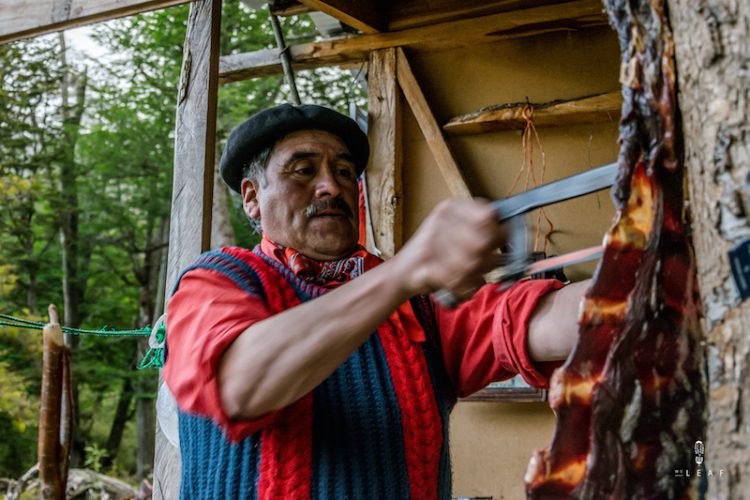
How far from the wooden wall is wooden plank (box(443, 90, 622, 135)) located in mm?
78

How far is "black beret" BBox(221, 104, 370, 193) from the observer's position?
81.2 inches

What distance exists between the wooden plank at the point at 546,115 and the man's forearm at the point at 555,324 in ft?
6.43

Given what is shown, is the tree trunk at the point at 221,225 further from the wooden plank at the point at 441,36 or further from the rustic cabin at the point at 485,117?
the rustic cabin at the point at 485,117

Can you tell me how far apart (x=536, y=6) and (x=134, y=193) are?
1227 centimetres

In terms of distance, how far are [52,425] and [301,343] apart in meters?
1.02

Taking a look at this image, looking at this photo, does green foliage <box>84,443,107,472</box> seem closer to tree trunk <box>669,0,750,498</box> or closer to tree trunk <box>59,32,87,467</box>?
tree trunk <box>59,32,87,467</box>

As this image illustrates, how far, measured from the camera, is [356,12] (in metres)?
3.56

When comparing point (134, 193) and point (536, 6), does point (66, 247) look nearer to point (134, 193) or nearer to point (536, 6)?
point (134, 193)

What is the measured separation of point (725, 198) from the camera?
0.99 meters

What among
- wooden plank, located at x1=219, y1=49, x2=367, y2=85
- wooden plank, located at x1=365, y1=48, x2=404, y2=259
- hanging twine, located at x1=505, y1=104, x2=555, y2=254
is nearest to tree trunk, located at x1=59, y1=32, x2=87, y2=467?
wooden plank, located at x1=219, y1=49, x2=367, y2=85

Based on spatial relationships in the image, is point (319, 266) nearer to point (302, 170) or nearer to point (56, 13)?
point (302, 170)

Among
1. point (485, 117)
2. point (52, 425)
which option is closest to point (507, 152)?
point (485, 117)

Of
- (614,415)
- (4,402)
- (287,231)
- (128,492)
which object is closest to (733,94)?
(614,415)

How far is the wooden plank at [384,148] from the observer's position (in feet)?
12.5
